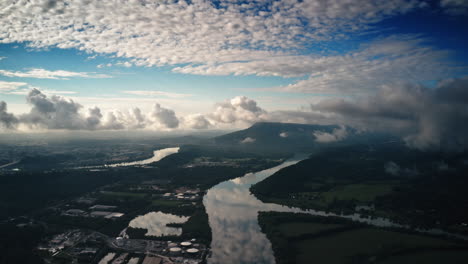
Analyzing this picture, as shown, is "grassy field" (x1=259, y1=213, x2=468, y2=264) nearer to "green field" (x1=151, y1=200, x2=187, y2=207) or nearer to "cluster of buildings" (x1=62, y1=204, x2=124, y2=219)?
"green field" (x1=151, y1=200, x2=187, y2=207)

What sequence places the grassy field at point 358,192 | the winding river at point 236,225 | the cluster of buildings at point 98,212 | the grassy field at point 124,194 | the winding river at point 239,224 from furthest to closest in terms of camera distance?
1. the grassy field at point 358,192
2. the grassy field at point 124,194
3. the cluster of buildings at point 98,212
4. the winding river at point 239,224
5. the winding river at point 236,225

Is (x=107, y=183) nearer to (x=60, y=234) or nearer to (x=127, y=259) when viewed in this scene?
(x=60, y=234)

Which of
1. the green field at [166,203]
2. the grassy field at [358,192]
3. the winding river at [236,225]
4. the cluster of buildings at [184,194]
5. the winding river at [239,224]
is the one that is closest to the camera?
the winding river at [236,225]

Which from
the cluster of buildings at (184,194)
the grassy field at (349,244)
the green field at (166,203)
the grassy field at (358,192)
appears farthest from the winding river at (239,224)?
the grassy field at (358,192)

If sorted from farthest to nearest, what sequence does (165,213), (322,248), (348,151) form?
(348,151) → (165,213) → (322,248)

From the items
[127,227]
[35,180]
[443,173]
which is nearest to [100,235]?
[127,227]

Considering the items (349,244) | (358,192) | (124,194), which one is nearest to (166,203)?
(124,194)

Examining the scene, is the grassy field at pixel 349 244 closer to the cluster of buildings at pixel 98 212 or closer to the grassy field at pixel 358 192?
the grassy field at pixel 358 192

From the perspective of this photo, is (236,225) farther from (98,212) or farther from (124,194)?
(124,194)
